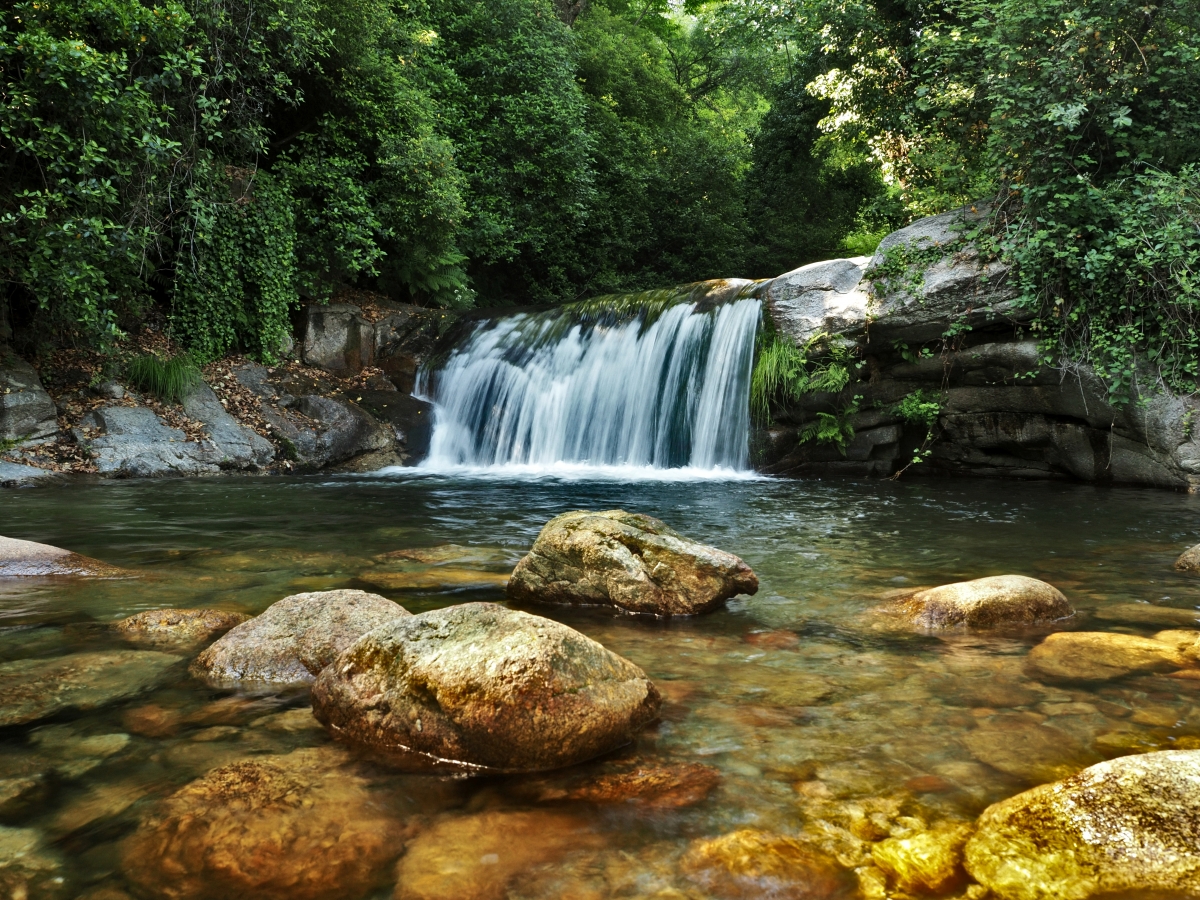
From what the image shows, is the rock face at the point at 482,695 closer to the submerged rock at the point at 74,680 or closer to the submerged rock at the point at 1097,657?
the submerged rock at the point at 74,680

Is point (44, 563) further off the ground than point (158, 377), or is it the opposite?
point (158, 377)

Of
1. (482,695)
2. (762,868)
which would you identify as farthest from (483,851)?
(762,868)

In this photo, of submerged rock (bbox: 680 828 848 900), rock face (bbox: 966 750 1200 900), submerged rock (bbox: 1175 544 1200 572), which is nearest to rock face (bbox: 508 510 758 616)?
submerged rock (bbox: 680 828 848 900)

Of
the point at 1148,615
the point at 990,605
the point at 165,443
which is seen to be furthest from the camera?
the point at 165,443

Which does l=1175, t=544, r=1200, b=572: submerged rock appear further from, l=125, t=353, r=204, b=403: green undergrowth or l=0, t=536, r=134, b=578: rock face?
l=125, t=353, r=204, b=403: green undergrowth

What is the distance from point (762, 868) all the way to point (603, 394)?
39.3 ft

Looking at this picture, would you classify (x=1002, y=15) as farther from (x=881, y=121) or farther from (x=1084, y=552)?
(x=1084, y=552)

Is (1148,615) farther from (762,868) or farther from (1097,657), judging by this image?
(762,868)

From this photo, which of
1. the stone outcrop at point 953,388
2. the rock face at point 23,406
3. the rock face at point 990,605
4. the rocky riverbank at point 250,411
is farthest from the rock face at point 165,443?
the rock face at point 990,605

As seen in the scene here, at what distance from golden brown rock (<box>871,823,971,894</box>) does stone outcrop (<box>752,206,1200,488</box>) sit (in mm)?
9158

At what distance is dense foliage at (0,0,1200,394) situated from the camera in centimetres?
962

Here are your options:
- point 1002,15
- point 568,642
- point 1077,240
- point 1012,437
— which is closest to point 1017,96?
point 1002,15

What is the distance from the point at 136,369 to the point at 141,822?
37.8 feet

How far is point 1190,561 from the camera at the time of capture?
19.2 feet
